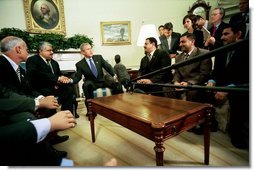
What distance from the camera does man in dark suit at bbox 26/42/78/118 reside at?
2.55 m

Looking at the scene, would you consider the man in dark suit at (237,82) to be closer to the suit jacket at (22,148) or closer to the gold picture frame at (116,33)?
the suit jacket at (22,148)

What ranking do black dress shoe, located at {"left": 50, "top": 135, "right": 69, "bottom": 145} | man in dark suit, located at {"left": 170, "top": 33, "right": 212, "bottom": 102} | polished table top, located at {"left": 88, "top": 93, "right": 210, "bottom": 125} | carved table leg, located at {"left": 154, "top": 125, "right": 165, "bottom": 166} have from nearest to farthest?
carved table leg, located at {"left": 154, "top": 125, "right": 165, "bottom": 166} → polished table top, located at {"left": 88, "top": 93, "right": 210, "bottom": 125} → black dress shoe, located at {"left": 50, "top": 135, "right": 69, "bottom": 145} → man in dark suit, located at {"left": 170, "top": 33, "right": 212, "bottom": 102}

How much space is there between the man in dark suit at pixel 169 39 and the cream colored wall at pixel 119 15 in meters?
1.30

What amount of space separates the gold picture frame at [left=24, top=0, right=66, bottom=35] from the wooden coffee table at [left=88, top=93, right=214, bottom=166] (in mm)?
3300

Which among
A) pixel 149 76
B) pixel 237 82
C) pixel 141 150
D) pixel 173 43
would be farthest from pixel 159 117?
pixel 173 43

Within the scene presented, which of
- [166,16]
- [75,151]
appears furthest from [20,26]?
[166,16]

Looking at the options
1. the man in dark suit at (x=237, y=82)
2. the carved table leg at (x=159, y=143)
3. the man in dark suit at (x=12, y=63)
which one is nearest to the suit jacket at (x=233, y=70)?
the man in dark suit at (x=237, y=82)

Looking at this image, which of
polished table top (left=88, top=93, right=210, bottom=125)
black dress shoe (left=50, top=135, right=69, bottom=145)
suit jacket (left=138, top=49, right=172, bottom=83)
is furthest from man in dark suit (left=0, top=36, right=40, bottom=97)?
suit jacket (left=138, top=49, right=172, bottom=83)

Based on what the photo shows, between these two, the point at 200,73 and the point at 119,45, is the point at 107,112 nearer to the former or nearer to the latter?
the point at 200,73

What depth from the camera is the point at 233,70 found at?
1.88 meters

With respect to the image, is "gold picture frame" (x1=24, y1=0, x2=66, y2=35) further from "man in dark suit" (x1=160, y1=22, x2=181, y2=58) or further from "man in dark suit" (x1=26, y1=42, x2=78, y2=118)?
"man in dark suit" (x1=160, y1=22, x2=181, y2=58)

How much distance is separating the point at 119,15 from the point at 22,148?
462 cm

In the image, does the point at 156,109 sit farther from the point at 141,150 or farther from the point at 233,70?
the point at 233,70

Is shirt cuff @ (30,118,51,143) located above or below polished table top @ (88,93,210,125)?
above
